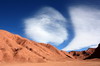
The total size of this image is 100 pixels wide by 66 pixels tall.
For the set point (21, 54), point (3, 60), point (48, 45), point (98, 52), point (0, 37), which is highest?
point (48, 45)

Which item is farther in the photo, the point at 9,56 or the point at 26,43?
the point at 26,43

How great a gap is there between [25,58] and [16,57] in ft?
15.5

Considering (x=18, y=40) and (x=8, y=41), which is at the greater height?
(x=18, y=40)

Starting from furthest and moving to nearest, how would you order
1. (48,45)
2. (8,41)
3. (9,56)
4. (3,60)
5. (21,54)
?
(48,45) < (8,41) < (21,54) < (9,56) < (3,60)

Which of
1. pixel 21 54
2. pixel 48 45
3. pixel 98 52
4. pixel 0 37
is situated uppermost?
pixel 48 45

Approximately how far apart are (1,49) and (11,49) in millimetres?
6943

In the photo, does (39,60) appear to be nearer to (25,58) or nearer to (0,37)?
(25,58)

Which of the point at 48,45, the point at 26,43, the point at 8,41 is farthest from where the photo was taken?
the point at 48,45

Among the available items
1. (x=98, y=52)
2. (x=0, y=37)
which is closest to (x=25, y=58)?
(x=0, y=37)

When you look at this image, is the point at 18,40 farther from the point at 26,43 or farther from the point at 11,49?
the point at 11,49

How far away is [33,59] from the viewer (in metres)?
74.2

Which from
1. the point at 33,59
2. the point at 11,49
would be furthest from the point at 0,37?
the point at 33,59

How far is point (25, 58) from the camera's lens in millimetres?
71625

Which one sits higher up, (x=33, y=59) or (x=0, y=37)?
(x=0, y=37)
